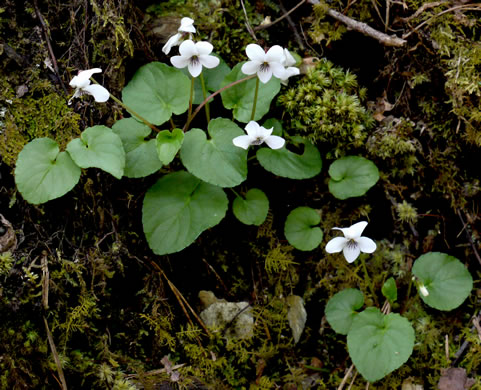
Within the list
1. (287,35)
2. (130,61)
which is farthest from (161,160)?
(287,35)

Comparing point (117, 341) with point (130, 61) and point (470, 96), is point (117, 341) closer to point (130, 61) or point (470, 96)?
point (130, 61)

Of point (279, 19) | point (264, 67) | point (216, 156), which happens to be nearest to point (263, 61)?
point (264, 67)

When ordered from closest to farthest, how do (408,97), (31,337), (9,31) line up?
(31,337) → (9,31) → (408,97)

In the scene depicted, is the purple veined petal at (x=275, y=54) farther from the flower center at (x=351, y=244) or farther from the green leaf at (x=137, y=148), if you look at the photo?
the flower center at (x=351, y=244)

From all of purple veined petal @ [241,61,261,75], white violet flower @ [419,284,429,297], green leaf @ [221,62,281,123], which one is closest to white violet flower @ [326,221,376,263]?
white violet flower @ [419,284,429,297]

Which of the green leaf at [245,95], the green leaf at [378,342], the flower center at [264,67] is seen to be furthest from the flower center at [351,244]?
the flower center at [264,67]

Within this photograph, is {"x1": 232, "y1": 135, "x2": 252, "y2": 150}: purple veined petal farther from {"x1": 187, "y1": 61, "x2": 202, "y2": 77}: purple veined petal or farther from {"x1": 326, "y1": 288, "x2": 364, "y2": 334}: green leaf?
{"x1": 326, "y1": 288, "x2": 364, "y2": 334}: green leaf
